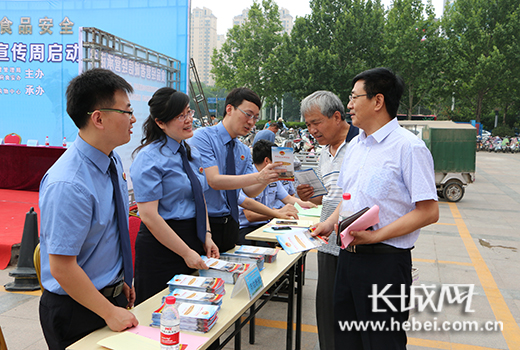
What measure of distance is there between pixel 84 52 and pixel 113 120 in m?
4.49

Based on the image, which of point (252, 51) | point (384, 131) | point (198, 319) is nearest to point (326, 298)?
point (198, 319)

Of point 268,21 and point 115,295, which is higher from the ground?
point 268,21

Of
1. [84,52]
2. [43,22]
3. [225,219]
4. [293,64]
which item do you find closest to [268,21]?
[293,64]

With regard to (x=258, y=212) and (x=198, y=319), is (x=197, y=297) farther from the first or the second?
(x=258, y=212)

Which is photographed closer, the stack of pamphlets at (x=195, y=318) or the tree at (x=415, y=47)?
the stack of pamphlets at (x=195, y=318)

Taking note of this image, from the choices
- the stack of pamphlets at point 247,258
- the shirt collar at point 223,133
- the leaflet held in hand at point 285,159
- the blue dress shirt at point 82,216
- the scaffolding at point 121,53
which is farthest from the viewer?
the scaffolding at point 121,53

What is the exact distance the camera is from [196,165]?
241 cm

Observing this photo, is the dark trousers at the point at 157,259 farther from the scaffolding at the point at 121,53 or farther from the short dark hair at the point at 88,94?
the scaffolding at the point at 121,53

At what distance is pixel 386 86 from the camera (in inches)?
73.1

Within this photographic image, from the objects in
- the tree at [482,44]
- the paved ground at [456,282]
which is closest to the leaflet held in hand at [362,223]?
the paved ground at [456,282]

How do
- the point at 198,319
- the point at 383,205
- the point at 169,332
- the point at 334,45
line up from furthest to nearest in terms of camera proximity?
the point at 334,45, the point at 383,205, the point at 198,319, the point at 169,332

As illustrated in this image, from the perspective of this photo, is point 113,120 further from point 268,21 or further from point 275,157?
point 268,21

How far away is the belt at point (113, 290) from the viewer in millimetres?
1622

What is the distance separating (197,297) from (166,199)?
64 centimetres
